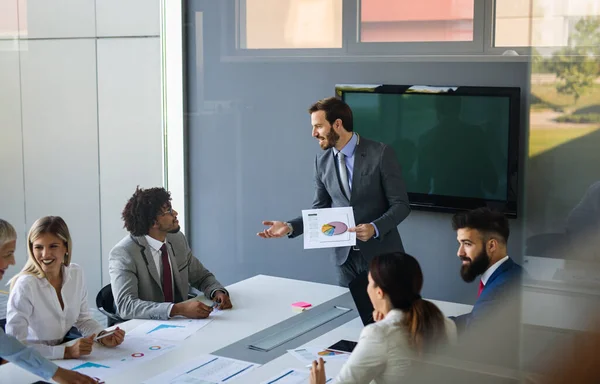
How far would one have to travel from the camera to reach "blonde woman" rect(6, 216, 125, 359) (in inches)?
108

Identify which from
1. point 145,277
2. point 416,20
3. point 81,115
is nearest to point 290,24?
point 416,20

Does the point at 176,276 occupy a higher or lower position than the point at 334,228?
lower

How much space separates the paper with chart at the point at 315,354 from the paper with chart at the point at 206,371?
171mm

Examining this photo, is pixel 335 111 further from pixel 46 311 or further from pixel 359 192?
pixel 46 311

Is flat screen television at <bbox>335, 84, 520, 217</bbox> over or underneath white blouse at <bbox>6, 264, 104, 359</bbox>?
over

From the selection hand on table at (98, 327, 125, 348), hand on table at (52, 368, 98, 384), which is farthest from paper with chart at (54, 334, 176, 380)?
hand on table at (52, 368, 98, 384)

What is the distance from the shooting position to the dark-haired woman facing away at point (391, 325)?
1.82 metres

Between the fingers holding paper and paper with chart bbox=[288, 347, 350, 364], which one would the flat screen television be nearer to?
the fingers holding paper

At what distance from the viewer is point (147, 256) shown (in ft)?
10.9

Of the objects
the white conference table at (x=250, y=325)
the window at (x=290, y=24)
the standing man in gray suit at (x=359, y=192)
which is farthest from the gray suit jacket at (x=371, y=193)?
the window at (x=290, y=24)

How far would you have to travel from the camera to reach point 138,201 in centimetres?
341

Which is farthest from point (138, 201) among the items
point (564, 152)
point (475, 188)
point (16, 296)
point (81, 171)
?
point (564, 152)

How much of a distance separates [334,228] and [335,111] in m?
0.74

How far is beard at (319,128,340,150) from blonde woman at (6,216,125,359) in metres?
1.39
